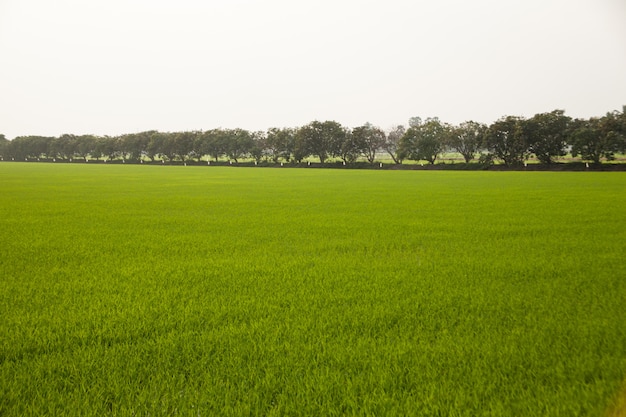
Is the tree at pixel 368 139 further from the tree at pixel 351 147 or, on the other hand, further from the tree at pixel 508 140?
the tree at pixel 508 140

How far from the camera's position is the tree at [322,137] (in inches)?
2972

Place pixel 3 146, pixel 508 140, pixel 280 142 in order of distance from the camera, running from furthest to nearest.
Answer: pixel 3 146 < pixel 280 142 < pixel 508 140

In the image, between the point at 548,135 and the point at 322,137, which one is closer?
the point at 548,135

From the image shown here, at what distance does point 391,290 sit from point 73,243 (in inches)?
277

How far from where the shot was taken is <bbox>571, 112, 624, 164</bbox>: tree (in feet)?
147

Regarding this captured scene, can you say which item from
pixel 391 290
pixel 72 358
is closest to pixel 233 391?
pixel 72 358

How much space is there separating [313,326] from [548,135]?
6150 centimetres

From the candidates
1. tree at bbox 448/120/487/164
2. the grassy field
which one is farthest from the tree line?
the grassy field

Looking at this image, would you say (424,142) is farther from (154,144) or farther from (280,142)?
(154,144)

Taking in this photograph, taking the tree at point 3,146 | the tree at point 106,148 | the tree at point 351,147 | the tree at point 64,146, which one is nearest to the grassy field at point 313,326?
the tree at point 351,147

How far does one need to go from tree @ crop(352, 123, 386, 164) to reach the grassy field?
218ft

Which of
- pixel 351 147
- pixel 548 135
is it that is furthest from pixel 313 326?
pixel 351 147

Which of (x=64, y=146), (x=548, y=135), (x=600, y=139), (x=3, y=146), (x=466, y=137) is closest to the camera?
(x=600, y=139)

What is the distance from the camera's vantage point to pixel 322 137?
7588 centimetres
